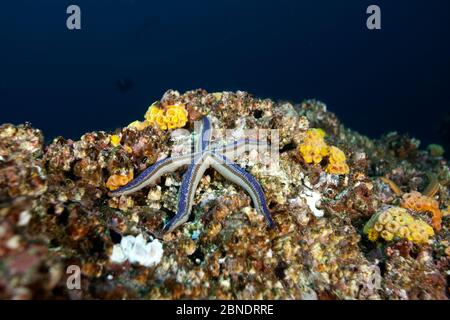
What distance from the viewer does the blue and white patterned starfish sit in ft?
13.8

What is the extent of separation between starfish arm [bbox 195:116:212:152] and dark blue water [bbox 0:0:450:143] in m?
83.2

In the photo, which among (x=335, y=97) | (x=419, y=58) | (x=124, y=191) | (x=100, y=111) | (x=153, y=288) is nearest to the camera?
(x=153, y=288)

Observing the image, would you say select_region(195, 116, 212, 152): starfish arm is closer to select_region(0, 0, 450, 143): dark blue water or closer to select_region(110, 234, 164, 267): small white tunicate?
select_region(110, 234, 164, 267): small white tunicate

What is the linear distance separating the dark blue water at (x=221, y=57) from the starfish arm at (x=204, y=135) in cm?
8323

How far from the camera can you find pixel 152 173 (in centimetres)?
441

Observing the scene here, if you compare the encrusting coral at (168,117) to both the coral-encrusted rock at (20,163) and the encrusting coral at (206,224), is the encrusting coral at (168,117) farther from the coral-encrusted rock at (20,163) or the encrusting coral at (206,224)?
the coral-encrusted rock at (20,163)

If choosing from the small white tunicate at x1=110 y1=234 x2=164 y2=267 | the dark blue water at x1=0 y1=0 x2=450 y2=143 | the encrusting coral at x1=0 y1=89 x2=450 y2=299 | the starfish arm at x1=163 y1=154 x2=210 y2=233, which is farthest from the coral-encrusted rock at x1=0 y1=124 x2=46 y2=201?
the dark blue water at x1=0 y1=0 x2=450 y2=143

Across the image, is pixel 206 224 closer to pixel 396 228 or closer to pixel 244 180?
pixel 244 180

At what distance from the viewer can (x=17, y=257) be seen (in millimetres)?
2506
